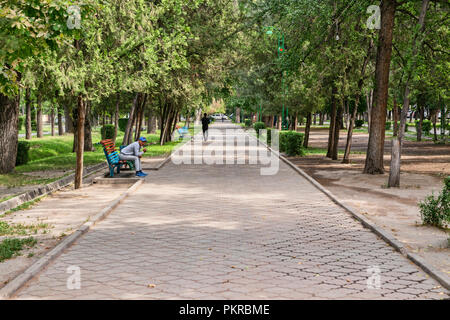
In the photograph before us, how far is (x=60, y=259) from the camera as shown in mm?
7125

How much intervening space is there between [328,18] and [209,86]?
14.1 meters

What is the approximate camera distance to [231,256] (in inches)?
290

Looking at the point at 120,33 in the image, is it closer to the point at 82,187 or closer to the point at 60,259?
the point at 82,187

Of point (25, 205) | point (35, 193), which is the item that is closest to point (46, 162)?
point (35, 193)

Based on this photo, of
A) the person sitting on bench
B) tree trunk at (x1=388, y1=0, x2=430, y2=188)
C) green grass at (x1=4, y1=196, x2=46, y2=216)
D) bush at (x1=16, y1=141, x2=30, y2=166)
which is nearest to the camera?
green grass at (x1=4, y1=196, x2=46, y2=216)

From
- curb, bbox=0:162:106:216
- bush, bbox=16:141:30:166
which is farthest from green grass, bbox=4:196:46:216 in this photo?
bush, bbox=16:141:30:166

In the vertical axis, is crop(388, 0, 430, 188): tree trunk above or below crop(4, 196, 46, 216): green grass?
above

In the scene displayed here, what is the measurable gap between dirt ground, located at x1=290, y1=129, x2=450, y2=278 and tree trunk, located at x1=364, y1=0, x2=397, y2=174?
65 centimetres

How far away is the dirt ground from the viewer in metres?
8.08

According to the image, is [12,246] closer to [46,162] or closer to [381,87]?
[381,87]

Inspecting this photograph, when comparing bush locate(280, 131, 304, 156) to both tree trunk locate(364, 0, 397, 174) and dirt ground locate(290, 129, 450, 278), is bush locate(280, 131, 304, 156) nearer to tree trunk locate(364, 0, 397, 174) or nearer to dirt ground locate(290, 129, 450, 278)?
dirt ground locate(290, 129, 450, 278)

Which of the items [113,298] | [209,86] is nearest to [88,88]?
[113,298]

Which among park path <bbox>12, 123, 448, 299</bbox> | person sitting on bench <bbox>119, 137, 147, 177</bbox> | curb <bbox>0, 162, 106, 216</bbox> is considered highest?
person sitting on bench <bbox>119, 137, 147, 177</bbox>

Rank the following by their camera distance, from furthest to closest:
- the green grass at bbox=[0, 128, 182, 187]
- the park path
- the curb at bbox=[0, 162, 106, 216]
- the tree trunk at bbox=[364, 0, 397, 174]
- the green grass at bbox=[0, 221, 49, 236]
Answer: the tree trunk at bbox=[364, 0, 397, 174]
the green grass at bbox=[0, 128, 182, 187]
the curb at bbox=[0, 162, 106, 216]
the green grass at bbox=[0, 221, 49, 236]
the park path
